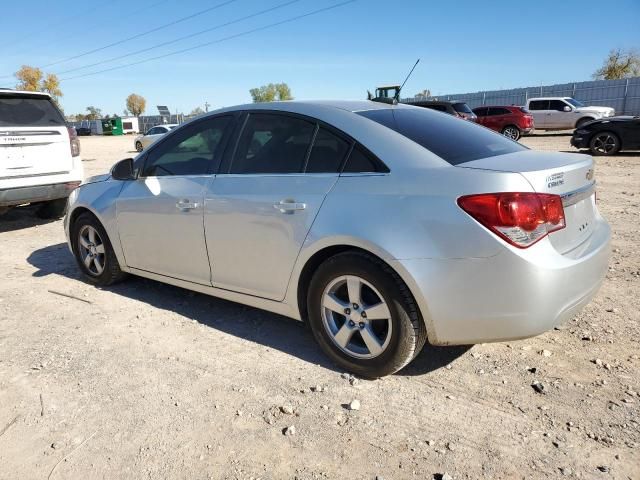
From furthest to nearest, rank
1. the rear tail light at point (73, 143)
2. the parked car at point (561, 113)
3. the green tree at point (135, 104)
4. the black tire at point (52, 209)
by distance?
1. the green tree at point (135, 104)
2. the parked car at point (561, 113)
3. the black tire at point (52, 209)
4. the rear tail light at point (73, 143)

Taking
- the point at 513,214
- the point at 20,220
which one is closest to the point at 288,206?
the point at 513,214

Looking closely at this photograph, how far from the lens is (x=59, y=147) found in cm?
746

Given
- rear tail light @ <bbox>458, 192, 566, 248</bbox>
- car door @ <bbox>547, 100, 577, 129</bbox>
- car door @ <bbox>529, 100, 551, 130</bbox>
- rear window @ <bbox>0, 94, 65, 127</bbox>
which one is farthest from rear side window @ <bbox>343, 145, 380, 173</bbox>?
car door @ <bbox>529, 100, 551, 130</bbox>

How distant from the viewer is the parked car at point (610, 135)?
14.4m

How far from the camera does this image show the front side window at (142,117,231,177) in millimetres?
3861

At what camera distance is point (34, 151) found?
712 centimetres

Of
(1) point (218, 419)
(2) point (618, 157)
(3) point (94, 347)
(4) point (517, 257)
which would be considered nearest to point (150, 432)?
(1) point (218, 419)

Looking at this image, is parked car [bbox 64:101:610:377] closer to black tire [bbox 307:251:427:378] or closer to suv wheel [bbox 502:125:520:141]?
black tire [bbox 307:251:427:378]

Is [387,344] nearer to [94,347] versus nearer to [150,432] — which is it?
[150,432]

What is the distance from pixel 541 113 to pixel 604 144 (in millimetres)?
12501

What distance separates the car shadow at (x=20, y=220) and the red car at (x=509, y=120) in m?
19.7

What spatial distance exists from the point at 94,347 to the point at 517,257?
289 centimetres

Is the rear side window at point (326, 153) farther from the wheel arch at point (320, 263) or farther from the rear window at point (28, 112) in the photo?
the rear window at point (28, 112)

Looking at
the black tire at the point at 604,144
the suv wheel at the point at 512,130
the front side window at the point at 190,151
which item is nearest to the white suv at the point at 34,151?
Result: the front side window at the point at 190,151
